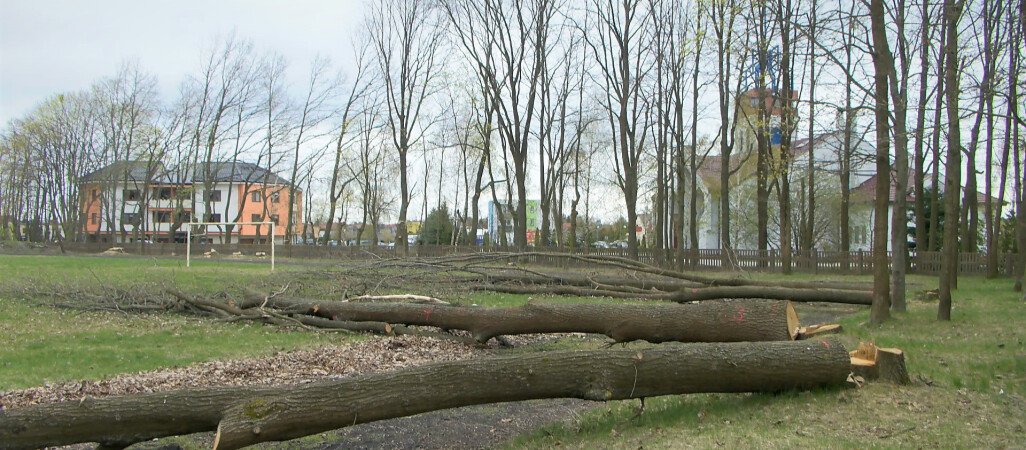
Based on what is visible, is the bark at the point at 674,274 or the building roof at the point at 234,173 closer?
the bark at the point at 674,274

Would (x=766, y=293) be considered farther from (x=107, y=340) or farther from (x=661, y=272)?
(x=107, y=340)

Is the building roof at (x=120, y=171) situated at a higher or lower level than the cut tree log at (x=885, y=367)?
higher

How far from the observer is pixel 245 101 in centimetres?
5269

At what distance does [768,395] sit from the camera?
677 centimetres

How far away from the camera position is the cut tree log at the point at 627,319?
8.55 m

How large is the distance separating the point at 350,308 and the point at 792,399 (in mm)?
8316

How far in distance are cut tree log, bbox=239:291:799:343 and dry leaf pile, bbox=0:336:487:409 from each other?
0.49 meters

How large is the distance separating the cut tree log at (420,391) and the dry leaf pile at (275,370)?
1.97 meters

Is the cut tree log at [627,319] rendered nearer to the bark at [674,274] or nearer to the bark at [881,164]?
the bark at [881,164]

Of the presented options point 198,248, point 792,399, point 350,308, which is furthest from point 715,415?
point 198,248

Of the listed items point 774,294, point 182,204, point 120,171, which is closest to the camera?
point 774,294

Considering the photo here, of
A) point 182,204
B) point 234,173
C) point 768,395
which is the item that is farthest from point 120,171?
point 768,395

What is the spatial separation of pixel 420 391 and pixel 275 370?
4.16 meters

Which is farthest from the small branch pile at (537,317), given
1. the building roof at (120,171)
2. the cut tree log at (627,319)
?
the building roof at (120,171)
